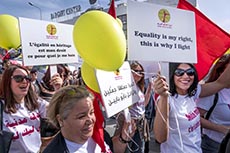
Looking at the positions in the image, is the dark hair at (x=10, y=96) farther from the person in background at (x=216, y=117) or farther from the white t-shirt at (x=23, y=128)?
the person in background at (x=216, y=117)

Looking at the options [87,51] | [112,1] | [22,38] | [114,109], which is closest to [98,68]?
[87,51]

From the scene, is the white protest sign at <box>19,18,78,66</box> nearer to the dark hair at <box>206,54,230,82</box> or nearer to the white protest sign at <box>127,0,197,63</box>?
the white protest sign at <box>127,0,197,63</box>

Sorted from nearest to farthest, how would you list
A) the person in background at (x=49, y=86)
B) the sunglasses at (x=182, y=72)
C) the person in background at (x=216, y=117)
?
the sunglasses at (x=182, y=72)
the person in background at (x=216, y=117)
the person in background at (x=49, y=86)

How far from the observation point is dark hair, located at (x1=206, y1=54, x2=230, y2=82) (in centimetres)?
255

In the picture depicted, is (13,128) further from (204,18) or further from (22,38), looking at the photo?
(204,18)

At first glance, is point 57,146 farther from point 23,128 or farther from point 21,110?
point 21,110

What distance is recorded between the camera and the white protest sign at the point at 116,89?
1715mm

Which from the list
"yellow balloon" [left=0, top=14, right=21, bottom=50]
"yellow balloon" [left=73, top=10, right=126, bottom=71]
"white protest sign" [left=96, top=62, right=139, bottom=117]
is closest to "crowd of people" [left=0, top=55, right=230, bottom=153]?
"white protest sign" [left=96, top=62, right=139, bottom=117]

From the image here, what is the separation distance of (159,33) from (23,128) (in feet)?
4.41

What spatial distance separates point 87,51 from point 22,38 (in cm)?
111

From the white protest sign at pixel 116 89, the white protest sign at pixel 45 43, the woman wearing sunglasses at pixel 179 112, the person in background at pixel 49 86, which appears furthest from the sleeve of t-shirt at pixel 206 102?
the person in background at pixel 49 86

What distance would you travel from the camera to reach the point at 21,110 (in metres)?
2.35

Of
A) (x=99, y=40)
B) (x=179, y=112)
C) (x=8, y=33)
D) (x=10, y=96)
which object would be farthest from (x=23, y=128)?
(x=8, y=33)

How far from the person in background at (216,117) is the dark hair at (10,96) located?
5.02 feet
